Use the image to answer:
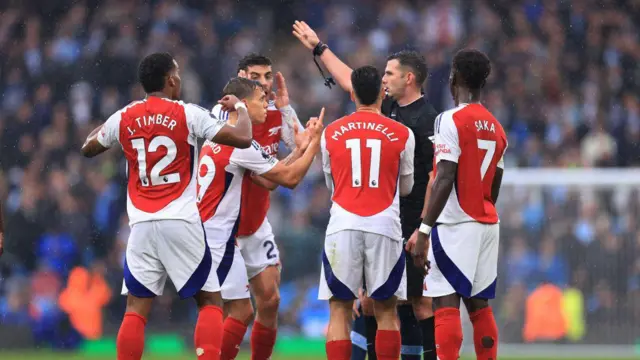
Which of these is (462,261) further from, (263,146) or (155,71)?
(155,71)

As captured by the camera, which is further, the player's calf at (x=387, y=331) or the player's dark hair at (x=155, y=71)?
the player's calf at (x=387, y=331)

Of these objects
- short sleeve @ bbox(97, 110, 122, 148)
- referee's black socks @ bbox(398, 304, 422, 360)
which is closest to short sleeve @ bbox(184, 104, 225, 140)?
short sleeve @ bbox(97, 110, 122, 148)

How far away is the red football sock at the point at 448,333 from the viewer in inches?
342

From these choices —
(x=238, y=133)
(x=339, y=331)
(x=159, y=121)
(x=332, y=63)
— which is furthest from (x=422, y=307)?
(x=159, y=121)

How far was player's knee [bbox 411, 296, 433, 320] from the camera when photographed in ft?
32.1

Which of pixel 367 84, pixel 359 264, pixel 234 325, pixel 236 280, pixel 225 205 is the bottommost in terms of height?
pixel 234 325

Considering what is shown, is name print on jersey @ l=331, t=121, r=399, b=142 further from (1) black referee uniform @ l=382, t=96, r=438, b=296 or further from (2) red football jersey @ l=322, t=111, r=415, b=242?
(1) black referee uniform @ l=382, t=96, r=438, b=296

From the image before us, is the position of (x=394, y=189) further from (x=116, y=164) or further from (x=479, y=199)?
(x=116, y=164)

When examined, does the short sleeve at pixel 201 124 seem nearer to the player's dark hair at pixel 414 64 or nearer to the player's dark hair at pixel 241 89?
the player's dark hair at pixel 241 89

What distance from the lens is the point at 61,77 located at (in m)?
20.2

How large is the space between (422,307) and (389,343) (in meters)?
1.04

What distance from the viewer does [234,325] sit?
→ 31.8 feet

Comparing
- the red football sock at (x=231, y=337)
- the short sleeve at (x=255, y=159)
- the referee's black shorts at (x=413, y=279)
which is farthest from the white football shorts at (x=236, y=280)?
the referee's black shorts at (x=413, y=279)

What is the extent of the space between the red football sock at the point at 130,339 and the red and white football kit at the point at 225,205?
105 cm
